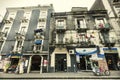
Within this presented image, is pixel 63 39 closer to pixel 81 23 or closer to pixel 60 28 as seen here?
pixel 60 28

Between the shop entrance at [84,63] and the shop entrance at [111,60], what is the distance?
160 cm

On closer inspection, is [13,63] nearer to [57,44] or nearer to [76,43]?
[57,44]

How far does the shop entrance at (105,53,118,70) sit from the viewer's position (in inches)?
370

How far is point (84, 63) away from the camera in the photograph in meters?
9.57

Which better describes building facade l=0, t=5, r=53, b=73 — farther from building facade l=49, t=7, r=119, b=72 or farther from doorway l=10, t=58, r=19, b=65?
building facade l=49, t=7, r=119, b=72

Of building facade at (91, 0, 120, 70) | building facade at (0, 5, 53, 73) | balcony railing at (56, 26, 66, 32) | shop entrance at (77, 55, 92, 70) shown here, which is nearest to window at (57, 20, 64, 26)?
balcony railing at (56, 26, 66, 32)

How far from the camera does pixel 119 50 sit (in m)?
9.63

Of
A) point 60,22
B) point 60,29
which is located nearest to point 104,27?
point 60,29

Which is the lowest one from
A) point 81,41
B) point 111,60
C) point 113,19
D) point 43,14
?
point 111,60

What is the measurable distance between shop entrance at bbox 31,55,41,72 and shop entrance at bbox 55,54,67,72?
1.70 metres

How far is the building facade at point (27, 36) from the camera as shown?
10.4m

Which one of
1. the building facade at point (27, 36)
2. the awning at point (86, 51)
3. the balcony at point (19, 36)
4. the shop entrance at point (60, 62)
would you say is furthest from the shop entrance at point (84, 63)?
the balcony at point (19, 36)

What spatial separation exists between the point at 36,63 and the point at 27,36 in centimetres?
306

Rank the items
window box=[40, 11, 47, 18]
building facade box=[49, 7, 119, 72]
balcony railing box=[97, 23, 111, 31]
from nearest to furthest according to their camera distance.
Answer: building facade box=[49, 7, 119, 72], balcony railing box=[97, 23, 111, 31], window box=[40, 11, 47, 18]
